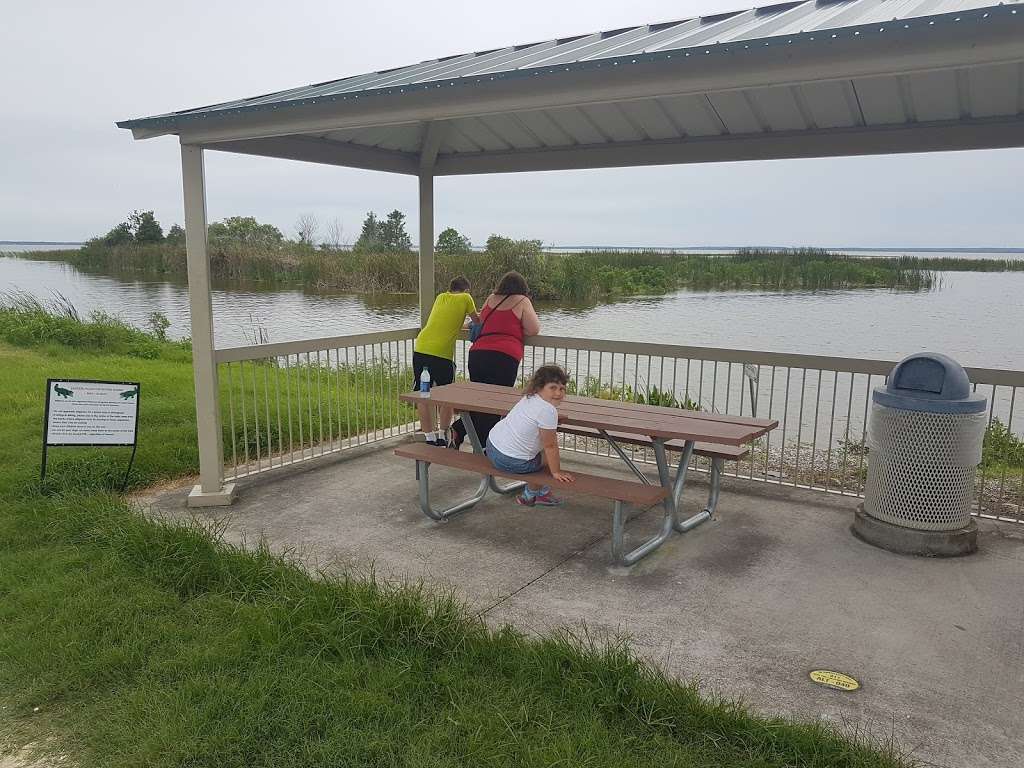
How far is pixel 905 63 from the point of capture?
2678 millimetres

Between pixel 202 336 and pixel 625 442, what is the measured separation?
3.00 m

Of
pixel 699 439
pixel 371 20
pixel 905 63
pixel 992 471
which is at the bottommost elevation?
pixel 992 471

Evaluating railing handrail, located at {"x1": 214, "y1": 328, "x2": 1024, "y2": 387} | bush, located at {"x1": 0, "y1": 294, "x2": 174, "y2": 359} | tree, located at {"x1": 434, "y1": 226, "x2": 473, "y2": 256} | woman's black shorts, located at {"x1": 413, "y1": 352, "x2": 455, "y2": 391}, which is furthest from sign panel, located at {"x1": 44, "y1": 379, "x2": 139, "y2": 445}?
tree, located at {"x1": 434, "y1": 226, "x2": 473, "y2": 256}

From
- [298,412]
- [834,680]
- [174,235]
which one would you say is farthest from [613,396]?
[174,235]

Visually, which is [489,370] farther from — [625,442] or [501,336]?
[625,442]

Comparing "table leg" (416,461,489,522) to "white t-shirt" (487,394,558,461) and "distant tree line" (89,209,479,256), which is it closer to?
"white t-shirt" (487,394,558,461)

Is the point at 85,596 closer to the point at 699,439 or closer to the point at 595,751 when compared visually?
the point at 595,751

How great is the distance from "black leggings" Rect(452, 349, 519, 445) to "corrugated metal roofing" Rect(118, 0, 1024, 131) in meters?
1.88

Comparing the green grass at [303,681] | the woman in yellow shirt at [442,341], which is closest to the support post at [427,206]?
the woman in yellow shirt at [442,341]

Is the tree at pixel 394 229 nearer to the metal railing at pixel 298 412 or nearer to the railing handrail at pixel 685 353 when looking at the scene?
the metal railing at pixel 298 412

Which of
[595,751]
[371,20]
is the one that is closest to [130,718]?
[595,751]

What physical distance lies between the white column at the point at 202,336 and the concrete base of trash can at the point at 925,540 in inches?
167

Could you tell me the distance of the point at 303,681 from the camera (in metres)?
2.77

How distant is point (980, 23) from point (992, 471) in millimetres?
6765
